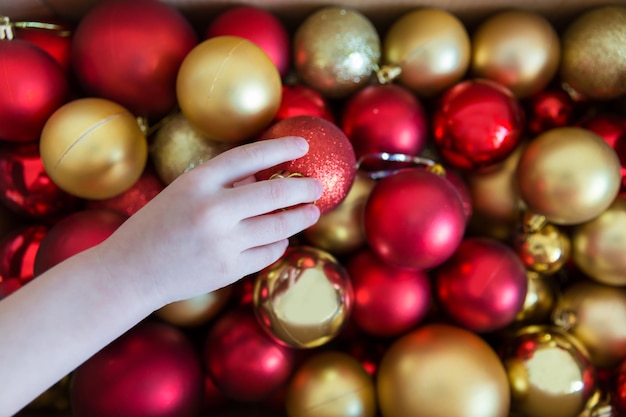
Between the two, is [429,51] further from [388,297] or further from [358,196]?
[388,297]

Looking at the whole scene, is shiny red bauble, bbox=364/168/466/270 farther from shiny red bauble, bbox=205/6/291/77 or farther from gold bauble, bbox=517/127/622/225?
shiny red bauble, bbox=205/6/291/77

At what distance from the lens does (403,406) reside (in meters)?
0.67

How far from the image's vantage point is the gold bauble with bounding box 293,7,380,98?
0.78 m

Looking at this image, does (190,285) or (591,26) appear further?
(591,26)

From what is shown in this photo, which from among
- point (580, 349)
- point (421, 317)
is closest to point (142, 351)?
point (421, 317)

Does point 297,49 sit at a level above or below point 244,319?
above

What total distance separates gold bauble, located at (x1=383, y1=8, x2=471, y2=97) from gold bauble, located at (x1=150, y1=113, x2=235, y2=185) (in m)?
0.30

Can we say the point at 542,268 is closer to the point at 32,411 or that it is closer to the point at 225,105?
the point at 225,105

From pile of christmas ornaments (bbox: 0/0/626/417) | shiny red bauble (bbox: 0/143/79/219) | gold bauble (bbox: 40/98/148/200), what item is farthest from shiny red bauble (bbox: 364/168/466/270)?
shiny red bauble (bbox: 0/143/79/219)

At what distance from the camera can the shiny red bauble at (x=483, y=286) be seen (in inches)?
27.6

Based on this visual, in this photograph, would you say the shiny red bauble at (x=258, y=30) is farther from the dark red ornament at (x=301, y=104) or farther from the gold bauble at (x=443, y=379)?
the gold bauble at (x=443, y=379)

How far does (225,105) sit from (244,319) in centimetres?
29

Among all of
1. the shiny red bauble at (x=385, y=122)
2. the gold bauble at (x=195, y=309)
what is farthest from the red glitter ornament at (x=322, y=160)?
the gold bauble at (x=195, y=309)

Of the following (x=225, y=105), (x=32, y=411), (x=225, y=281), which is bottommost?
(x=32, y=411)
